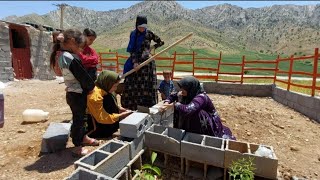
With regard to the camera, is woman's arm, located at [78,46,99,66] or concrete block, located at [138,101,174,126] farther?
woman's arm, located at [78,46,99,66]

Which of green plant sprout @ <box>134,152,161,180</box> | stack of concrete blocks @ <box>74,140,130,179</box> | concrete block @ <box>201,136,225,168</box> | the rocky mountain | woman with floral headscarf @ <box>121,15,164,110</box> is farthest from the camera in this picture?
the rocky mountain

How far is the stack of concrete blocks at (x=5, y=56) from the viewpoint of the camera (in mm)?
10680

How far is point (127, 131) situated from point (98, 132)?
827mm

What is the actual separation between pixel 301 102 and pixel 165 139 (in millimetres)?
4666

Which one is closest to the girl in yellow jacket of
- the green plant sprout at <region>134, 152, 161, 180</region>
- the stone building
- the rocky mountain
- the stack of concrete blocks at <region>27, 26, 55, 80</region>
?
the green plant sprout at <region>134, 152, 161, 180</region>

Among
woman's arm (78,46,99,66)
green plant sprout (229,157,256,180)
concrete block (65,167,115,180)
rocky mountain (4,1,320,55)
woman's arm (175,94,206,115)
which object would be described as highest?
rocky mountain (4,1,320,55)

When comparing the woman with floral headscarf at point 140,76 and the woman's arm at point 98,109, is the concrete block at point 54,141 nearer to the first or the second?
the woman's arm at point 98,109

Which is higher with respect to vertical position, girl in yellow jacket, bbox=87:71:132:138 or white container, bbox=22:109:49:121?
girl in yellow jacket, bbox=87:71:132:138

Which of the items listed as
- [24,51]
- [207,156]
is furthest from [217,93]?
[24,51]

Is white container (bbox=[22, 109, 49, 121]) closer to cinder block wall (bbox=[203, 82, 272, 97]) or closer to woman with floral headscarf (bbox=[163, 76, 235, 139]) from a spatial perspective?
woman with floral headscarf (bbox=[163, 76, 235, 139])

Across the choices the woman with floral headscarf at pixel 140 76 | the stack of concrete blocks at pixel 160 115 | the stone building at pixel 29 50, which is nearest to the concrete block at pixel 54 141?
the stack of concrete blocks at pixel 160 115

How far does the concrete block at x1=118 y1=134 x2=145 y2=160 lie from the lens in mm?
2998

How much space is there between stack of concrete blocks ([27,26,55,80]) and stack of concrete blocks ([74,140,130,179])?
11.9 meters

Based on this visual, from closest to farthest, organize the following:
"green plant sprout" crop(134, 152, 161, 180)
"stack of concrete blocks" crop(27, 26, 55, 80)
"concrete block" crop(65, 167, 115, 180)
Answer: "concrete block" crop(65, 167, 115, 180) → "green plant sprout" crop(134, 152, 161, 180) → "stack of concrete blocks" crop(27, 26, 55, 80)
